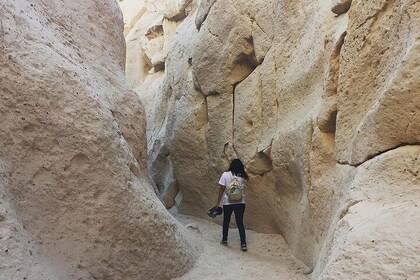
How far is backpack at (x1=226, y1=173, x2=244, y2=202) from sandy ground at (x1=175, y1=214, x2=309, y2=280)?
722mm

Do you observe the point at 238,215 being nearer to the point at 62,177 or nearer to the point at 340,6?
the point at 62,177

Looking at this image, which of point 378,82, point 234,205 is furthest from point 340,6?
point 234,205

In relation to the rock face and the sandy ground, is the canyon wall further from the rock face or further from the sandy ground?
the rock face

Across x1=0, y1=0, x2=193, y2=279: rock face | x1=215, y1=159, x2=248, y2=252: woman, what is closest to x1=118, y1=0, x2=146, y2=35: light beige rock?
x1=215, y1=159, x2=248, y2=252: woman

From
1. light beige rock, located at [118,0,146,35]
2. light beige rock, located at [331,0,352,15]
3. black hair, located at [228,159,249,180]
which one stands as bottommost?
black hair, located at [228,159,249,180]

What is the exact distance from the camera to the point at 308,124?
486 centimetres

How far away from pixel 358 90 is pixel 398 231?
170cm

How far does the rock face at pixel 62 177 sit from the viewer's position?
3.51 metres

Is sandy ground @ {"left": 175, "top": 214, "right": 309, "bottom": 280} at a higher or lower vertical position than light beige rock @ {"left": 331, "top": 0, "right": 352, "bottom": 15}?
lower

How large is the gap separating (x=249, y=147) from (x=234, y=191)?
107 centimetres

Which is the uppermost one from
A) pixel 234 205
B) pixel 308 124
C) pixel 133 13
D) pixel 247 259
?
pixel 133 13

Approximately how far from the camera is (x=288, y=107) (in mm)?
5715

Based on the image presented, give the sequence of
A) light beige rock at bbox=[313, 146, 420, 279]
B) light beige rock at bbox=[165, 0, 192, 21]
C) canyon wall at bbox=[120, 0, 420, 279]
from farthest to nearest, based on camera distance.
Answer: light beige rock at bbox=[165, 0, 192, 21]
canyon wall at bbox=[120, 0, 420, 279]
light beige rock at bbox=[313, 146, 420, 279]

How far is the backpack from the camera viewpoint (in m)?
5.87
